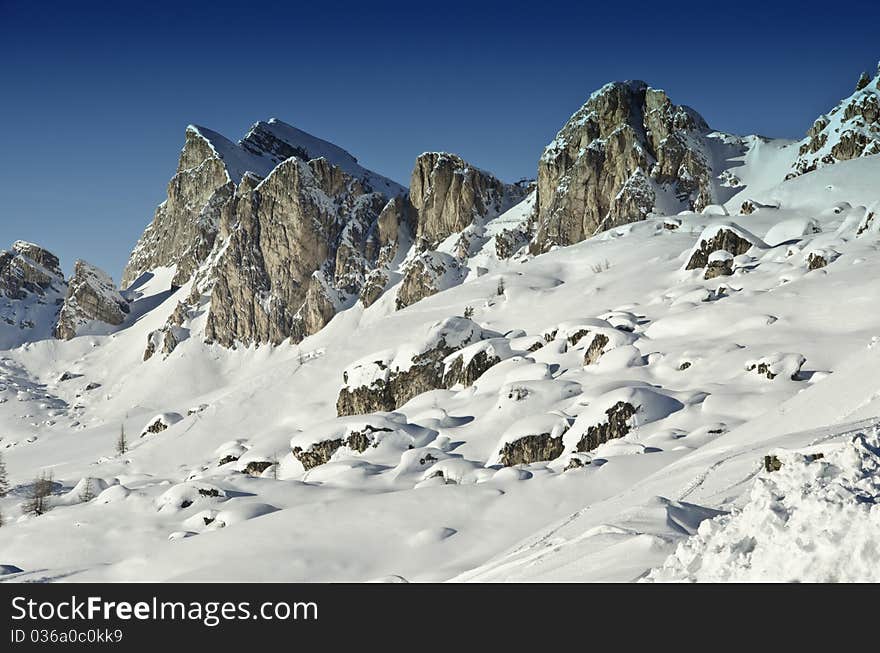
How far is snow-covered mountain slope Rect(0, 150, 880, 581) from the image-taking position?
2589cm

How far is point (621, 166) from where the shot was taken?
14012 centimetres

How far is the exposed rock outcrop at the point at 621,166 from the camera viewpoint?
136 m

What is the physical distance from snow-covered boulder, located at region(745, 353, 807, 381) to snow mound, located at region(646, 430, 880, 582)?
3612 cm

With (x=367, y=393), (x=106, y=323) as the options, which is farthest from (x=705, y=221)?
(x=106, y=323)

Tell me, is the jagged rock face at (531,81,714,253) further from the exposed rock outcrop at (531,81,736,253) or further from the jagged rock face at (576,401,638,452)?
the jagged rock face at (576,401,638,452)

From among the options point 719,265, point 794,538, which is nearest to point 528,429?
point 794,538

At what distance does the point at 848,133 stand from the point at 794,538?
133820 mm

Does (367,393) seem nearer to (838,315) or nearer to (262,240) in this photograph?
(838,315)

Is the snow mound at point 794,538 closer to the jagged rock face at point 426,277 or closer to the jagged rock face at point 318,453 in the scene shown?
the jagged rock face at point 318,453

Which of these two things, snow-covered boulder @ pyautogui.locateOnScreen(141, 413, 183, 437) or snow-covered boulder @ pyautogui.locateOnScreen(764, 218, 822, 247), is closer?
snow-covered boulder @ pyautogui.locateOnScreen(764, 218, 822, 247)

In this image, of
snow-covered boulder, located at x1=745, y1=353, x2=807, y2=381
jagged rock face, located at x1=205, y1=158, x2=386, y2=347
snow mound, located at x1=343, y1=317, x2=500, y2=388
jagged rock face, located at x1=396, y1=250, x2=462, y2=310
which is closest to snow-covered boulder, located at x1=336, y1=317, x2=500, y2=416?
snow mound, located at x1=343, y1=317, x2=500, y2=388

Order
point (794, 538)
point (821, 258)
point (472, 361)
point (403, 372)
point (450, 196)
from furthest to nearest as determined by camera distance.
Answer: point (450, 196), point (821, 258), point (403, 372), point (472, 361), point (794, 538)

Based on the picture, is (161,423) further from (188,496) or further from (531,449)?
(531,449)
